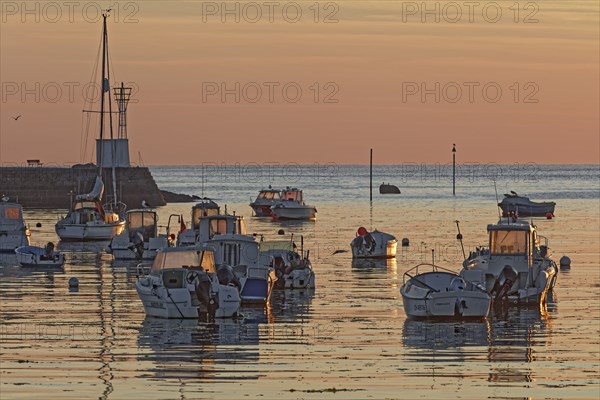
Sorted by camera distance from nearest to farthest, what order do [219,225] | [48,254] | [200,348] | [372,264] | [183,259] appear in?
[200,348]
[183,259]
[219,225]
[48,254]
[372,264]

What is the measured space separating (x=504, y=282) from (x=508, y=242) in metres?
1.99

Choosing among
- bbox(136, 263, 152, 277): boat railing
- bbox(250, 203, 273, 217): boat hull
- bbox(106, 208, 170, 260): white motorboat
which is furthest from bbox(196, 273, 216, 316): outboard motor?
bbox(250, 203, 273, 217): boat hull

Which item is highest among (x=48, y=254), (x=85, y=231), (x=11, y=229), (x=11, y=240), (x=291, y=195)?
(x=291, y=195)

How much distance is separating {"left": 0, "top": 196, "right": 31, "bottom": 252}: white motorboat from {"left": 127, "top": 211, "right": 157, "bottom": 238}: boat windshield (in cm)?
506

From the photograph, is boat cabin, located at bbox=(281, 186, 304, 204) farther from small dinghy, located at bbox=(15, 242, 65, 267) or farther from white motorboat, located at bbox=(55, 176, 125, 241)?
small dinghy, located at bbox=(15, 242, 65, 267)

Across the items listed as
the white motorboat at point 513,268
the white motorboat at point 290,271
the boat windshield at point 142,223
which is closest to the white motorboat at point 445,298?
the white motorboat at point 513,268

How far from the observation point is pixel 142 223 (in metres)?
71.2

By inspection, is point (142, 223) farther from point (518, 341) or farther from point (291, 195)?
point (291, 195)

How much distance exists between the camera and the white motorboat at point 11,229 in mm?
67688

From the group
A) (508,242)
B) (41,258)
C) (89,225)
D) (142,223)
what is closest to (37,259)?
(41,258)

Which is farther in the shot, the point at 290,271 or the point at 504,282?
the point at 290,271

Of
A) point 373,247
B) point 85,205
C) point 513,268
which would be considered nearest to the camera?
point 513,268

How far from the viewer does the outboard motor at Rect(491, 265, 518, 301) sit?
43.9 metres

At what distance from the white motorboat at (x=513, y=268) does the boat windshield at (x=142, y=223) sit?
1084 inches
